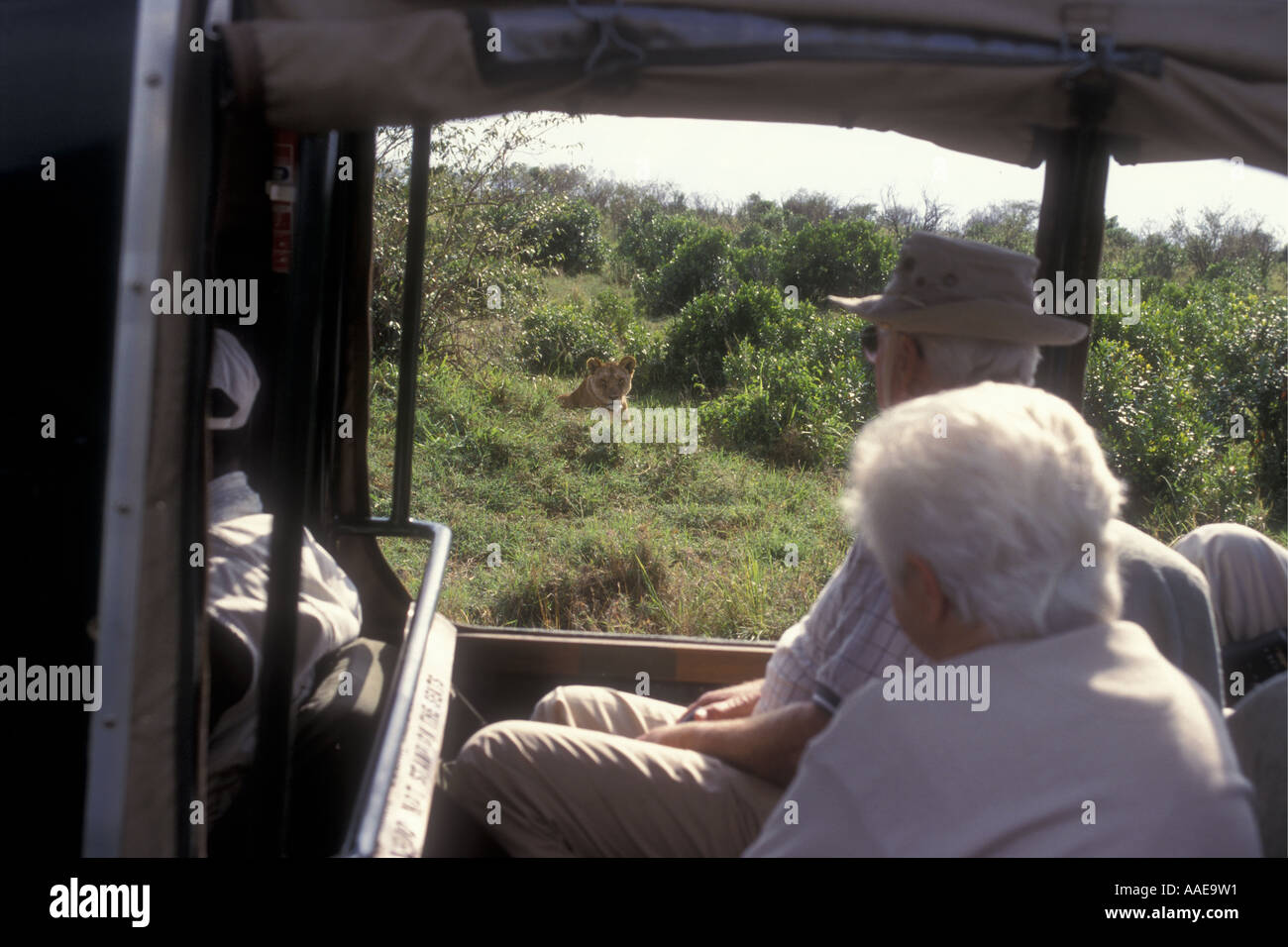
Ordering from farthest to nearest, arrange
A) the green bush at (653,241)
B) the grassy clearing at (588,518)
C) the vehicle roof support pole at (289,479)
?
the green bush at (653,241)
the grassy clearing at (588,518)
the vehicle roof support pole at (289,479)

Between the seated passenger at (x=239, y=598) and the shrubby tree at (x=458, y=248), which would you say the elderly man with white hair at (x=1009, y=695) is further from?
the shrubby tree at (x=458, y=248)

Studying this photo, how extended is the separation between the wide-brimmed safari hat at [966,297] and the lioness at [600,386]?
5.52 m

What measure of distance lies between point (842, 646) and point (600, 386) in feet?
19.6

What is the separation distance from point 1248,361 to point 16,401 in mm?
7998

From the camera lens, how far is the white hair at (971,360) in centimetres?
206

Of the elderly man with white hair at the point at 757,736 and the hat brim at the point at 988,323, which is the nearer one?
the elderly man with white hair at the point at 757,736

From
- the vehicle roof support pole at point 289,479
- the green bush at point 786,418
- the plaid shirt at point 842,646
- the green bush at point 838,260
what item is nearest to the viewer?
the vehicle roof support pole at point 289,479

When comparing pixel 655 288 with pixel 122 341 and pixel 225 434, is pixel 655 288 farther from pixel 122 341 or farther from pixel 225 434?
pixel 122 341

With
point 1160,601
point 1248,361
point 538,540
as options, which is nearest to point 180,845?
point 1160,601

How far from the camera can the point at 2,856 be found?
1.45 meters

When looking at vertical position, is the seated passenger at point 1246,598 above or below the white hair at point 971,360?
below

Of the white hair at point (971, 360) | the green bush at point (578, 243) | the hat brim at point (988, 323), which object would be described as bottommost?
the white hair at point (971, 360)

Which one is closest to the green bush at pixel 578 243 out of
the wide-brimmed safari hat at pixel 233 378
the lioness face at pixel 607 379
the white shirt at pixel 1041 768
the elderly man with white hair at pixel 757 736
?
the lioness face at pixel 607 379

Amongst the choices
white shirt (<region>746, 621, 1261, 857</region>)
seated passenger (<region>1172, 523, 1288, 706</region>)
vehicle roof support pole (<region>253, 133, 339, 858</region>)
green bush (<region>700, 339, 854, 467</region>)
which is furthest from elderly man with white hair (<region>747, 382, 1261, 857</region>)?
green bush (<region>700, 339, 854, 467</region>)
